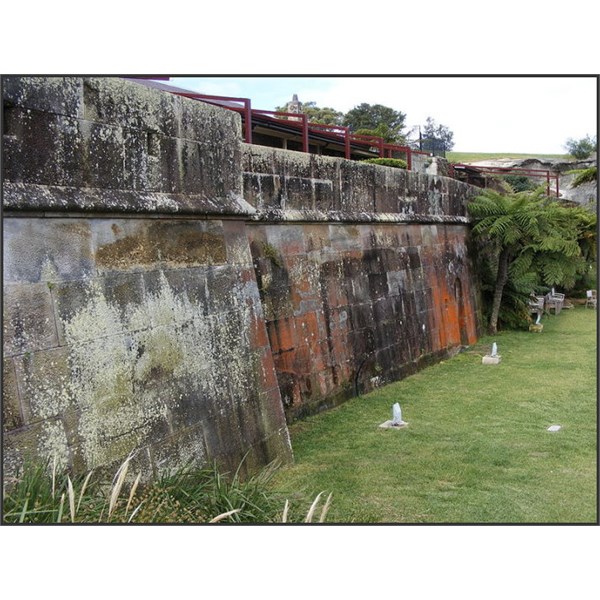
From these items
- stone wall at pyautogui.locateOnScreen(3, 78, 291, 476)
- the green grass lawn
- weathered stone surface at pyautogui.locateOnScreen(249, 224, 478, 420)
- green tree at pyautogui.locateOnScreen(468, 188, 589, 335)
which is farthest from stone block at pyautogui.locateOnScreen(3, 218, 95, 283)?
green tree at pyautogui.locateOnScreen(468, 188, 589, 335)

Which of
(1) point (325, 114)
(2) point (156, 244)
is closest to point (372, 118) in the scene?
(1) point (325, 114)

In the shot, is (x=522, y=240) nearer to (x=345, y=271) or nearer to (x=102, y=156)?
(x=345, y=271)

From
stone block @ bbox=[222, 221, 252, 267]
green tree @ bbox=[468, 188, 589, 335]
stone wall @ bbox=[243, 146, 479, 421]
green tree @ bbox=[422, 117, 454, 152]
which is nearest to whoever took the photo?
stone block @ bbox=[222, 221, 252, 267]

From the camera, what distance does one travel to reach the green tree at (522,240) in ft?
46.6

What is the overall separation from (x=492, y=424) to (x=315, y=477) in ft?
8.78

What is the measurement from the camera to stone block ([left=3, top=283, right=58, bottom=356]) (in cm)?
427

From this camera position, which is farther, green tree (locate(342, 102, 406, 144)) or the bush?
green tree (locate(342, 102, 406, 144))

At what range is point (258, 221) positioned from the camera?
7.83m

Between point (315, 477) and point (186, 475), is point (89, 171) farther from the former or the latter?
point (315, 477)

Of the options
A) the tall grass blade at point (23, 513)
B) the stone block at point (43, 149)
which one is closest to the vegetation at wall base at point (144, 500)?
the tall grass blade at point (23, 513)

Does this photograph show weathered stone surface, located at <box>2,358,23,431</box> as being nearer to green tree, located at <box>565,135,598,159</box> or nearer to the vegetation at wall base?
the vegetation at wall base

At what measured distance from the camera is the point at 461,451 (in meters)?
7.04

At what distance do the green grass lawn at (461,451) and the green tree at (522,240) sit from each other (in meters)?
3.70

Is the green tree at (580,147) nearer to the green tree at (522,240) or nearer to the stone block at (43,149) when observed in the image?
the green tree at (522,240)
